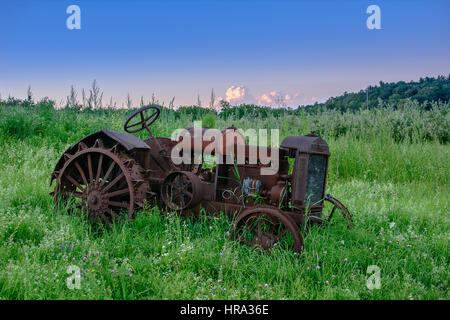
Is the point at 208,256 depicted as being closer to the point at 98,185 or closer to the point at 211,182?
the point at 211,182

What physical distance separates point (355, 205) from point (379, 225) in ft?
3.07

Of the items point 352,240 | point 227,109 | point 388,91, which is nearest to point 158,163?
point 352,240

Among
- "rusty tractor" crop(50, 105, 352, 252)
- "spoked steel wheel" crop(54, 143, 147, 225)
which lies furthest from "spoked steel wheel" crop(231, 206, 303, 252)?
"spoked steel wheel" crop(54, 143, 147, 225)

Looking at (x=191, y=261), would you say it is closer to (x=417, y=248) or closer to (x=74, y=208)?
(x=74, y=208)

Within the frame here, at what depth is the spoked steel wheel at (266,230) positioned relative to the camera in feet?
11.5

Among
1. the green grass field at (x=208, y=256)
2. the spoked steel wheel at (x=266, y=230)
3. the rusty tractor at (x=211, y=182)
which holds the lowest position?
the green grass field at (x=208, y=256)

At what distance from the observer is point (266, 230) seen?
12.6 ft

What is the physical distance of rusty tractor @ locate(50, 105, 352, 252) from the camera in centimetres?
384

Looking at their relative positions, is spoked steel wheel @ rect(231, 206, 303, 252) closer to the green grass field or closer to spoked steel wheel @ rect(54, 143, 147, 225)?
the green grass field

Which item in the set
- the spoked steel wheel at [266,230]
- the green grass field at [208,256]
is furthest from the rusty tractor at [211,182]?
the green grass field at [208,256]

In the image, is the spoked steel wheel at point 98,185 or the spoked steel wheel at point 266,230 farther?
the spoked steel wheel at point 98,185

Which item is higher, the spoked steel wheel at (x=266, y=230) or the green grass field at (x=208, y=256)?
the spoked steel wheel at (x=266, y=230)

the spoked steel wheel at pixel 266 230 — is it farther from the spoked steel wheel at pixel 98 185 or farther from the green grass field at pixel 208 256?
the spoked steel wheel at pixel 98 185

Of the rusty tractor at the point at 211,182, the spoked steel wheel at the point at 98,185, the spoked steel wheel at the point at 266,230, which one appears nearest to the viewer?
the spoked steel wheel at the point at 266,230
